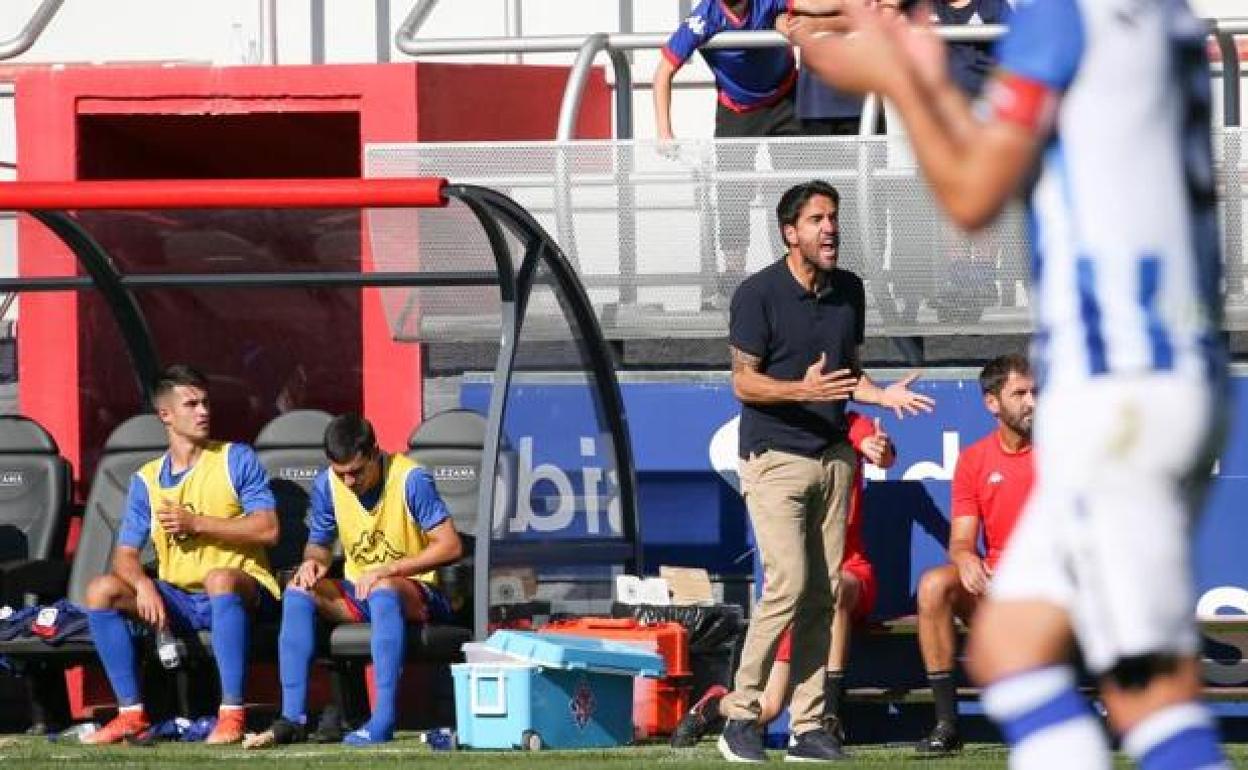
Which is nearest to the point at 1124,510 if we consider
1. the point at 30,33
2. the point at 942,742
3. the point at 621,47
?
the point at 942,742

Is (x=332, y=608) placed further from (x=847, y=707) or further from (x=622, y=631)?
(x=847, y=707)

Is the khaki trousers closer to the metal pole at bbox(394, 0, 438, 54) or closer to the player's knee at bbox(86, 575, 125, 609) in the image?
the player's knee at bbox(86, 575, 125, 609)

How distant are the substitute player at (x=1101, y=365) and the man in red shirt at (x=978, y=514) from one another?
5.83 meters

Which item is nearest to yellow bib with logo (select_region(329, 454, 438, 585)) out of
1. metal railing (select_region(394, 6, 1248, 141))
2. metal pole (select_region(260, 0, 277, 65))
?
metal railing (select_region(394, 6, 1248, 141))

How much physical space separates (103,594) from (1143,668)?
275 inches

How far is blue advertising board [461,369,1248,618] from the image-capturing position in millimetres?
10391

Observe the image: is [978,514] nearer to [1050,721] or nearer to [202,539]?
[202,539]

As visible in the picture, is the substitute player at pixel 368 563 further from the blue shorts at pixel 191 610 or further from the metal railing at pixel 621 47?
the metal railing at pixel 621 47

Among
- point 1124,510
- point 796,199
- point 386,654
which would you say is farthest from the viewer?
point 386,654

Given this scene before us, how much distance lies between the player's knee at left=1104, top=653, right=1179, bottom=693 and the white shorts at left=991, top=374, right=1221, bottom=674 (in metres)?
0.01

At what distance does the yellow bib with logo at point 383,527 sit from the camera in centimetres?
1007

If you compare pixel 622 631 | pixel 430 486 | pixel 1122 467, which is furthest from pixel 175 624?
pixel 1122 467

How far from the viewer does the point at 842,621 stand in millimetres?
9625

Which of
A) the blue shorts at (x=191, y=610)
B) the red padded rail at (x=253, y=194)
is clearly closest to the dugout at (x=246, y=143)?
the red padded rail at (x=253, y=194)
